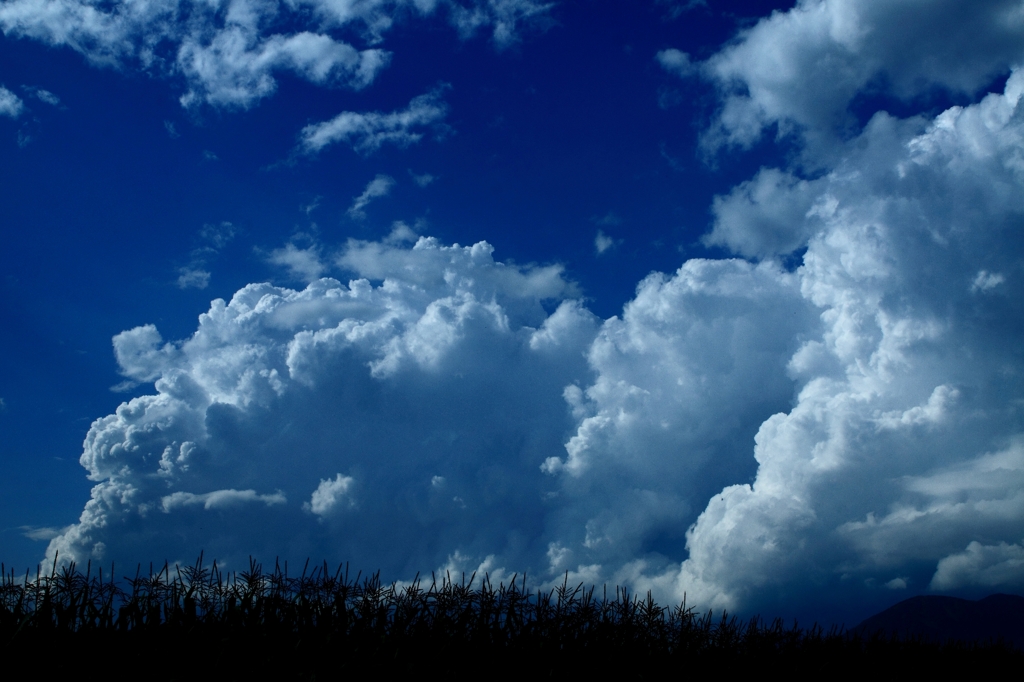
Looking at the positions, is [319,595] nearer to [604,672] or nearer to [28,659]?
[28,659]

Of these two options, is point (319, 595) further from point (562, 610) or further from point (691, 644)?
point (691, 644)

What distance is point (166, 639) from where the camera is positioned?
945cm

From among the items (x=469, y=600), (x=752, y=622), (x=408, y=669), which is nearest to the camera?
(x=408, y=669)

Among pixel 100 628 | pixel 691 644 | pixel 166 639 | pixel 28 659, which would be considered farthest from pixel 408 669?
pixel 691 644

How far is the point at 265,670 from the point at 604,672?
7.06m

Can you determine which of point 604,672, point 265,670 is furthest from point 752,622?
point 265,670

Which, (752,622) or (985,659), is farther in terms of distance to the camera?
(985,659)

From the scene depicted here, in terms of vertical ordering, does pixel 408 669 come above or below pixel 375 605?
below

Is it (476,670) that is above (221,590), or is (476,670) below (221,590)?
below

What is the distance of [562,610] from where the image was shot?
13.8 metres

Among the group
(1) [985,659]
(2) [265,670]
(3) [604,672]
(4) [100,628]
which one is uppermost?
(4) [100,628]

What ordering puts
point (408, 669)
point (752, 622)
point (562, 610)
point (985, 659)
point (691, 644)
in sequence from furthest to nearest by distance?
1. point (985, 659)
2. point (752, 622)
3. point (691, 644)
4. point (562, 610)
5. point (408, 669)

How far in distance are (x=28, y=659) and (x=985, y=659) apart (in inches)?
1316

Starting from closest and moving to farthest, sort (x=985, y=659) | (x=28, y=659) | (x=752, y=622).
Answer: (x=28, y=659) → (x=752, y=622) → (x=985, y=659)
